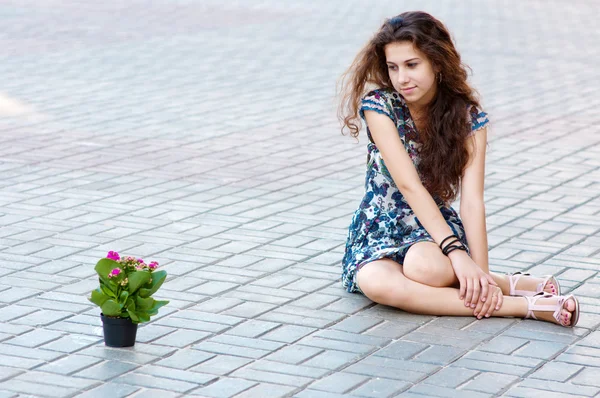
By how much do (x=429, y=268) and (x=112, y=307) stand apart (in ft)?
4.12

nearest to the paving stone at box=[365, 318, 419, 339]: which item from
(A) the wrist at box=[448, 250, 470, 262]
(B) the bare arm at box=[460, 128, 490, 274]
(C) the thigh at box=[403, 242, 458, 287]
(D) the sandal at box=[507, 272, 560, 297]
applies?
(C) the thigh at box=[403, 242, 458, 287]

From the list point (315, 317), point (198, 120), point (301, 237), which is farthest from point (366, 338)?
point (198, 120)

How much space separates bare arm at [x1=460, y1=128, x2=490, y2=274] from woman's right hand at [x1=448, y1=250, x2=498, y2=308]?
5.3 inches

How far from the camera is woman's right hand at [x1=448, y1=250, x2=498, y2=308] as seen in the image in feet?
13.6

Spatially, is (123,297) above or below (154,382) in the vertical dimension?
above

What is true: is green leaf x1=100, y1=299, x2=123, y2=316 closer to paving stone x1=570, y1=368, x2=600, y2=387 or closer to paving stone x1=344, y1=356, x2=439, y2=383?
paving stone x1=344, y1=356, x2=439, y2=383

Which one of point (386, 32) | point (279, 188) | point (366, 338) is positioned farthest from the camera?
point (279, 188)

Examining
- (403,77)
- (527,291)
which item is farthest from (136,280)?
(527,291)

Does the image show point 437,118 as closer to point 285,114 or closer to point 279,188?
point 279,188

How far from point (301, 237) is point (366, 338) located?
1.44 m

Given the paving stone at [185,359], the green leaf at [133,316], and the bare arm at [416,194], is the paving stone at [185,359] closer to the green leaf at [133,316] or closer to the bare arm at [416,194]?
the green leaf at [133,316]

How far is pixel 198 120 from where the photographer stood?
829cm

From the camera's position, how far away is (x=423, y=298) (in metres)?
4.19

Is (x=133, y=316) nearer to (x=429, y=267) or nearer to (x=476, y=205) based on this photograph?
(x=429, y=267)
